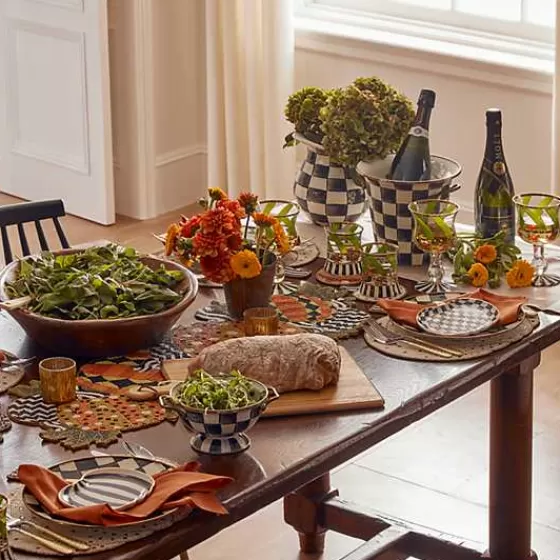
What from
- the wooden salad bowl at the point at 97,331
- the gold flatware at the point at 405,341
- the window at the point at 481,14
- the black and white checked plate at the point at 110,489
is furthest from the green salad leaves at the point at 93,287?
the window at the point at 481,14

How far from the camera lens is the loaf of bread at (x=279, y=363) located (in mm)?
2002

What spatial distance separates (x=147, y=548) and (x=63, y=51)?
399 cm

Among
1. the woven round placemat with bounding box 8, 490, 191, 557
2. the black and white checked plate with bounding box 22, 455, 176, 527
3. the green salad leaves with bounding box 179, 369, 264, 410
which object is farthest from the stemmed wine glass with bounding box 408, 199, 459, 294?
the woven round placemat with bounding box 8, 490, 191, 557

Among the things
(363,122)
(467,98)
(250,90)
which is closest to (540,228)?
(363,122)

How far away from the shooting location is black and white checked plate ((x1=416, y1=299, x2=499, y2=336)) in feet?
7.41

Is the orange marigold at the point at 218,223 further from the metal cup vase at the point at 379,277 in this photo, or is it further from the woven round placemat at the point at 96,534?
the woven round placemat at the point at 96,534

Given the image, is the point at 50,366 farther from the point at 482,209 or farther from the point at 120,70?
the point at 120,70

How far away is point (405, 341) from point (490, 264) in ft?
1.30

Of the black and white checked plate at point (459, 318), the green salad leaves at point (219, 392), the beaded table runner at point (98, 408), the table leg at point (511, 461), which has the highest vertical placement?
the green salad leaves at point (219, 392)

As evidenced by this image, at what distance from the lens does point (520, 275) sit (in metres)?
2.52

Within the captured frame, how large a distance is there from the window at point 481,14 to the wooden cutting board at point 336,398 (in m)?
2.87

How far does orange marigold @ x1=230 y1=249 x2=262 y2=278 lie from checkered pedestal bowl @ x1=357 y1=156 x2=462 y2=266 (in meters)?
0.47

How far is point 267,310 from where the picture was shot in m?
2.26

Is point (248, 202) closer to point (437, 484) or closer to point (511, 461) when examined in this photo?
point (511, 461)
